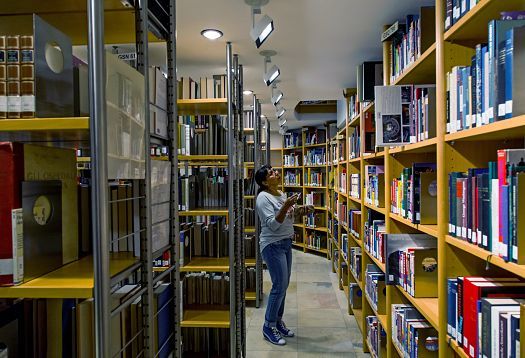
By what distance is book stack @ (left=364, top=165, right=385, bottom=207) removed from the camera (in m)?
2.99

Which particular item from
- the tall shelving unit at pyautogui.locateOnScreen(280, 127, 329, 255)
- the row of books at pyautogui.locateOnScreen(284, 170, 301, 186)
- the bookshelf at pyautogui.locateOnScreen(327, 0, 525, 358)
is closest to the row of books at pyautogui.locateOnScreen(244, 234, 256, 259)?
the bookshelf at pyautogui.locateOnScreen(327, 0, 525, 358)

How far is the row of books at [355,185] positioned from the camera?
397cm

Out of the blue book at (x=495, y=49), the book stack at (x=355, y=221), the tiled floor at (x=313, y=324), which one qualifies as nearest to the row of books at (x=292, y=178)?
the tiled floor at (x=313, y=324)

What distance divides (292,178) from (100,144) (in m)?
7.82

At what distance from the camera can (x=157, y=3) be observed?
1495mm

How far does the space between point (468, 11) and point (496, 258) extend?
861mm

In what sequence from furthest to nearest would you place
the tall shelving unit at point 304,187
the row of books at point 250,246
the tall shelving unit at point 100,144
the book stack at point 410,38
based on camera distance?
1. the tall shelving unit at point 304,187
2. the row of books at point 250,246
3. the book stack at point 410,38
4. the tall shelving unit at point 100,144

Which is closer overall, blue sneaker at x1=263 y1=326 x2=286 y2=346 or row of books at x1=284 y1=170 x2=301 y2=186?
blue sneaker at x1=263 y1=326 x2=286 y2=346

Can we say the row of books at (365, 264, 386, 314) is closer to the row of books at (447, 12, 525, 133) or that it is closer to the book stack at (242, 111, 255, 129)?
the row of books at (447, 12, 525, 133)

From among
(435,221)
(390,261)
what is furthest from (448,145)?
(390,261)

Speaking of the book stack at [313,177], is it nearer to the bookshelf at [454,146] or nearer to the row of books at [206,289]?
the row of books at [206,289]

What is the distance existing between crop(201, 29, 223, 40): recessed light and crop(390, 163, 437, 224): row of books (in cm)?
175

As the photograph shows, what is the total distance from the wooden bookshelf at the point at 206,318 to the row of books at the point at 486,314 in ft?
5.69

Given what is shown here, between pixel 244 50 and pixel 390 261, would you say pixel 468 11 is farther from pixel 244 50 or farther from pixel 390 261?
pixel 244 50
